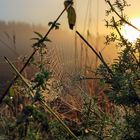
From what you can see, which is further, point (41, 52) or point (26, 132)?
point (26, 132)

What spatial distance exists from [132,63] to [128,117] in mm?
208

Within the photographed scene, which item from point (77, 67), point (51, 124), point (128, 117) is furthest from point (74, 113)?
point (128, 117)

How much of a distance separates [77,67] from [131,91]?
1448mm

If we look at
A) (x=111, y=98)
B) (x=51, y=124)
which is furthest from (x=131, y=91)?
(x=51, y=124)

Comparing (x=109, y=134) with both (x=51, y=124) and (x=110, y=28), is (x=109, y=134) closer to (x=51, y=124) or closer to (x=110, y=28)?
(x=51, y=124)

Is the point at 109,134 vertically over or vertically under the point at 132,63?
under

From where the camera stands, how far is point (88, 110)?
7.27 feet

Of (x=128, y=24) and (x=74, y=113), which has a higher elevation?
(x=128, y=24)

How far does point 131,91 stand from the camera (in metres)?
1.94

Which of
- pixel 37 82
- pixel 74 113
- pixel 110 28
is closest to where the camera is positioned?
pixel 37 82

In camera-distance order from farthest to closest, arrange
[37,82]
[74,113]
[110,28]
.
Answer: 1. [74,113]
2. [110,28]
3. [37,82]

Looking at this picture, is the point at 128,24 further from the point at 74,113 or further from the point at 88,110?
the point at 74,113

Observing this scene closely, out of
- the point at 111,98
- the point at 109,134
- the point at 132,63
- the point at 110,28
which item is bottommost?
the point at 109,134

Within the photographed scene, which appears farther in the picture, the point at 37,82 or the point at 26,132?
the point at 26,132
